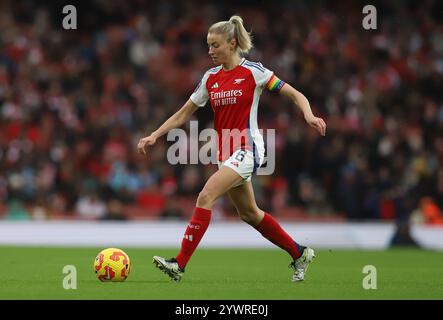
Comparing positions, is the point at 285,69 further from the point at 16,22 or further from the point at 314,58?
the point at 16,22

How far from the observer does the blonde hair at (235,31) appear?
8.75m

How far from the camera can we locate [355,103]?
19.8m

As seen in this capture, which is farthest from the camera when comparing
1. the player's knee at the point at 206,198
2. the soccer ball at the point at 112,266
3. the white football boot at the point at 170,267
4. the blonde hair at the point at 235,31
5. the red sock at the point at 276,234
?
the red sock at the point at 276,234

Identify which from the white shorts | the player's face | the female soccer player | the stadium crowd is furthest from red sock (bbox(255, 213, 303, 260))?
the stadium crowd

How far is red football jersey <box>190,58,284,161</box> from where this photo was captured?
8.72 m

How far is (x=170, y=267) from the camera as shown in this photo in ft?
27.5

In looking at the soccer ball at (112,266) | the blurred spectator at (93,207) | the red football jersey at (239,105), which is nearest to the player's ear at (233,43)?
the red football jersey at (239,105)

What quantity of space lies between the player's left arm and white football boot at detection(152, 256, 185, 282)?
1741 mm

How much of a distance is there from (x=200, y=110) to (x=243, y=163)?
10.6m

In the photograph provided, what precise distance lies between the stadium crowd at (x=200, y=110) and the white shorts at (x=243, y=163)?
9.06m

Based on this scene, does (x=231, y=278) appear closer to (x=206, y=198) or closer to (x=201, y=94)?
(x=206, y=198)

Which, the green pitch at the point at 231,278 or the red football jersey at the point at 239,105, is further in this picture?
the red football jersey at the point at 239,105

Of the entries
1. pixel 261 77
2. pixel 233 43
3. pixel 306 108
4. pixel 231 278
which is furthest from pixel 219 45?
pixel 231 278

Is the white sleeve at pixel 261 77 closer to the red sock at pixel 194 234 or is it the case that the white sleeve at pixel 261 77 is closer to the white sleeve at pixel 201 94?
the white sleeve at pixel 201 94
